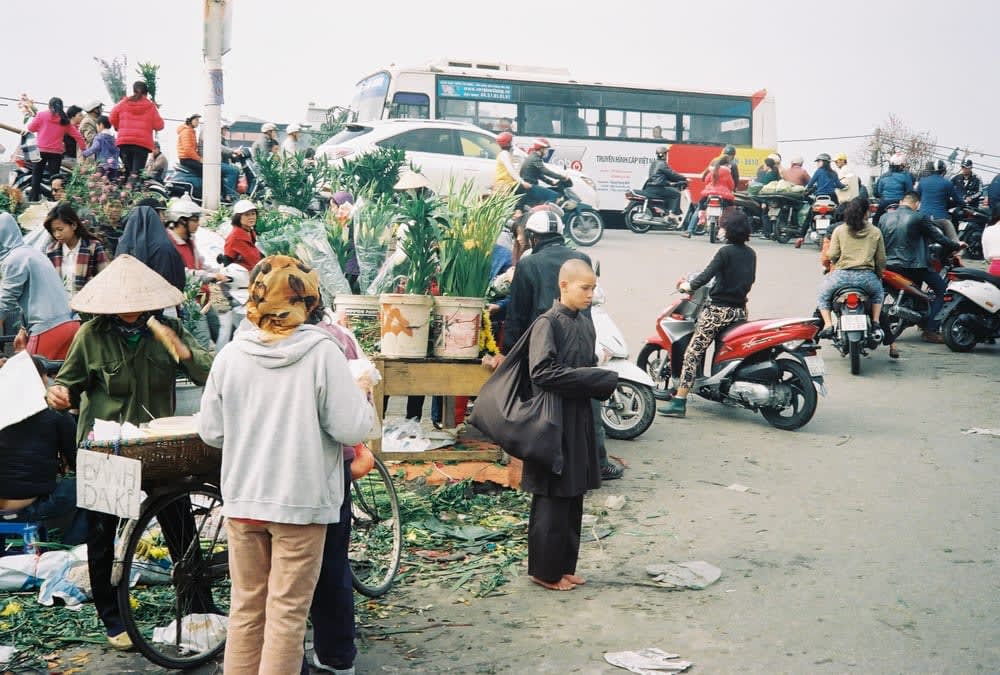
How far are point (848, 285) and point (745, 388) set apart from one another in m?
2.64

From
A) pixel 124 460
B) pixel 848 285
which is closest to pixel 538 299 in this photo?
pixel 124 460

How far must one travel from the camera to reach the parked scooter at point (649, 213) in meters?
22.0

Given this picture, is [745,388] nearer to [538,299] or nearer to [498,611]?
[538,299]

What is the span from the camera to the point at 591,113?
2347 centimetres

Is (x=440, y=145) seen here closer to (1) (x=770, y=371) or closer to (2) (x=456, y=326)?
(1) (x=770, y=371)

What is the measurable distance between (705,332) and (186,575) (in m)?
5.45

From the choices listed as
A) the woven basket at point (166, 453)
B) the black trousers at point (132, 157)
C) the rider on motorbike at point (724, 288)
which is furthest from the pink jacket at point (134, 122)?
the woven basket at point (166, 453)

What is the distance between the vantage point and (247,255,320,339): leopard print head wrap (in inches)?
132

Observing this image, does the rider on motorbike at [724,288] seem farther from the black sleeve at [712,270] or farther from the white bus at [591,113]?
the white bus at [591,113]

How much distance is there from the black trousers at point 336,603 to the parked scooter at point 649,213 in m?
18.7

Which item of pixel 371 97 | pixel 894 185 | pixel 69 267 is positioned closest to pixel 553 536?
pixel 69 267

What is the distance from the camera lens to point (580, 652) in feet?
14.1

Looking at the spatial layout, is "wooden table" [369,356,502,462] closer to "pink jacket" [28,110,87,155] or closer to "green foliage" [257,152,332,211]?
"green foliage" [257,152,332,211]

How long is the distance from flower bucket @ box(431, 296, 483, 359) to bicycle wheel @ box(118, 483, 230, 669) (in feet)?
7.53
